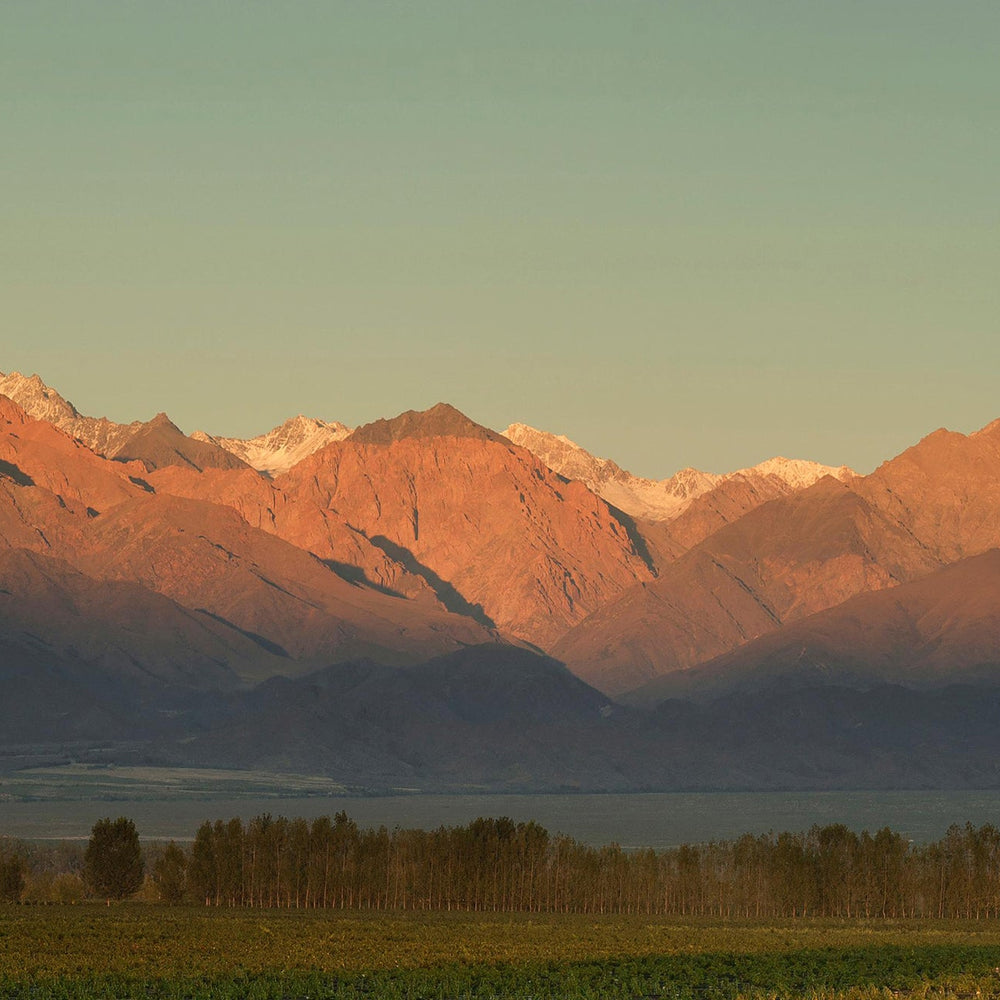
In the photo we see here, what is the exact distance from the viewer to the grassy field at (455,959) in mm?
104062

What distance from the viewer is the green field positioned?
10406cm

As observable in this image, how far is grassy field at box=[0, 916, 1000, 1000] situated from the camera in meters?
104

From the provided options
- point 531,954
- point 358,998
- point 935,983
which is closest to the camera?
point 358,998

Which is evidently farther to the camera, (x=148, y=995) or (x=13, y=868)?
(x=13, y=868)

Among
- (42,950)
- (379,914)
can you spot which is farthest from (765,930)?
(42,950)

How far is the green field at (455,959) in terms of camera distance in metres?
104

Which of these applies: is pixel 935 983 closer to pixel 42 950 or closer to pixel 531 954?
pixel 531 954

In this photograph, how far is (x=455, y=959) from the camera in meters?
122

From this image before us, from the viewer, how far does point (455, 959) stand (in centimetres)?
12238

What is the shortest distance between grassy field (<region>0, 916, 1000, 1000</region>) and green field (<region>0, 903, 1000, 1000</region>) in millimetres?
167

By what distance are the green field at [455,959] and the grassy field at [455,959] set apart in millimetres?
167

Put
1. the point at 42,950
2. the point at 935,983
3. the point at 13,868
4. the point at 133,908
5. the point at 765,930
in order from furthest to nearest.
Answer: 1. the point at 13,868
2. the point at 133,908
3. the point at 765,930
4. the point at 42,950
5. the point at 935,983

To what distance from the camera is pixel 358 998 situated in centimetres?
10019

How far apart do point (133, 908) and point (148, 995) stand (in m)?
82.9
